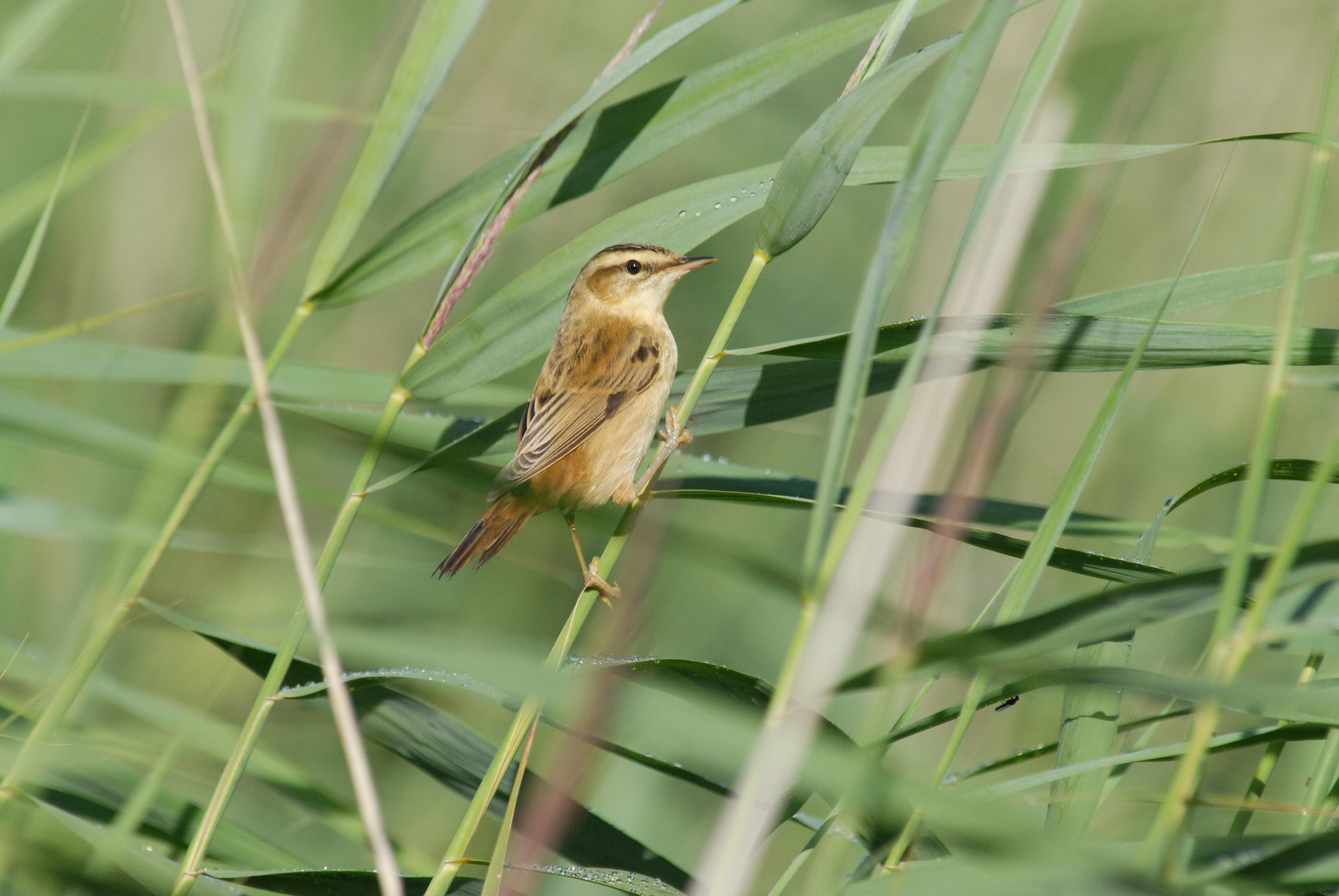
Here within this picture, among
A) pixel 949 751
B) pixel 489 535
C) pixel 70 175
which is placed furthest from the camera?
pixel 489 535

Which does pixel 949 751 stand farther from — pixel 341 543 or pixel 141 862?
pixel 141 862

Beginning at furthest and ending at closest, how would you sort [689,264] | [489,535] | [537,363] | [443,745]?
[537,363], [689,264], [489,535], [443,745]

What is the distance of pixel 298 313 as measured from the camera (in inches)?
75.3

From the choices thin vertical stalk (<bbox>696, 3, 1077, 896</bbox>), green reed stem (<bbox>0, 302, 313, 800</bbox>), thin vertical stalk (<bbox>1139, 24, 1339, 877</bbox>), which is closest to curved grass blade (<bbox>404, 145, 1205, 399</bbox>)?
green reed stem (<bbox>0, 302, 313, 800</bbox>)

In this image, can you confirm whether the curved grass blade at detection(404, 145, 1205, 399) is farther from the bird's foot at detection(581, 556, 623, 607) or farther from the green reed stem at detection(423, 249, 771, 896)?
the bird's foot at detection(581, 556, 623, 607)

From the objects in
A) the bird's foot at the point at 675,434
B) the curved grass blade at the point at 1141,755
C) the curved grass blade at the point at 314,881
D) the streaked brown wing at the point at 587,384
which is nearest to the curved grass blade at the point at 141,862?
the curved grass blade at the point at 314,881

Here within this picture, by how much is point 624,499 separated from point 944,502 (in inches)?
60.5

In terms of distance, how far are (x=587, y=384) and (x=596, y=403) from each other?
0.26 ft

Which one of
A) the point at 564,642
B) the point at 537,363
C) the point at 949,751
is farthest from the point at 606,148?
the point at 537,363

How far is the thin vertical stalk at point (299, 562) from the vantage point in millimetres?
1371

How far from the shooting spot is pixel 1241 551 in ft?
3.75

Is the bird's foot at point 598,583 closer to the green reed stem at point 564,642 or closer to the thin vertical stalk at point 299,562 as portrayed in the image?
the green reed stem at point 564,642

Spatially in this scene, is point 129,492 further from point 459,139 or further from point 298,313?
point 298,313

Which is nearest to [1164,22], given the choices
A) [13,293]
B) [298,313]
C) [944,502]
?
[944,502]
